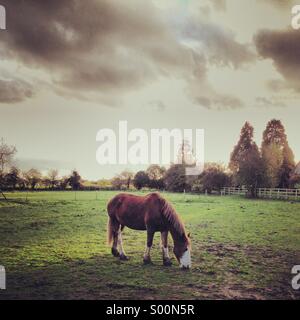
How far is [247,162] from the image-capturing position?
253 inches

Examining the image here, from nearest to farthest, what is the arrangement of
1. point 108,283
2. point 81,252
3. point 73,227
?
point 108,283 < point 81,252 < point 73,227

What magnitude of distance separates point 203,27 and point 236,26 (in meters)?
0.53

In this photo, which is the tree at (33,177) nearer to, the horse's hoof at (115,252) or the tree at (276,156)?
the horse's hoof at (115,252)

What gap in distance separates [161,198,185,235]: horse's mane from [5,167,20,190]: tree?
270 centimetres

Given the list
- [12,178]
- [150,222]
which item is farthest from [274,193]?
[12,178]

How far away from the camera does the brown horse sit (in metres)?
5.16

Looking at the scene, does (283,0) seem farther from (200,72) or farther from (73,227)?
(73,227)

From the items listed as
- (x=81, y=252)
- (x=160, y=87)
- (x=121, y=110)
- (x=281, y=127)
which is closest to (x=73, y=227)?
(x=81, y=252)

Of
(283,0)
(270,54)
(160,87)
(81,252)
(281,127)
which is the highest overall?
(283,0)

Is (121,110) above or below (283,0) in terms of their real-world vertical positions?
below

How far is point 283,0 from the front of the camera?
5590 mm

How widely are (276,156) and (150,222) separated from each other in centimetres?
282

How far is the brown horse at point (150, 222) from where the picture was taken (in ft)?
16.9

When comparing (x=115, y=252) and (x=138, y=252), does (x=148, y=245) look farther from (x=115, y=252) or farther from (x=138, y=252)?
(x=115, y=252)
